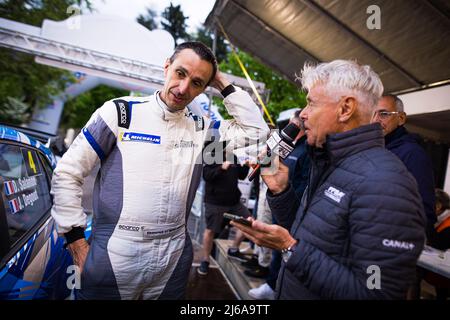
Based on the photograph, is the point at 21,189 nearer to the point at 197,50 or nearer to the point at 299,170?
the point at 197,50

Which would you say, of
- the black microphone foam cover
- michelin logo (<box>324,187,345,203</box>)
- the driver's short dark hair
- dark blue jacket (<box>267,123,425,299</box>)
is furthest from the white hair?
the driver's short dark hair

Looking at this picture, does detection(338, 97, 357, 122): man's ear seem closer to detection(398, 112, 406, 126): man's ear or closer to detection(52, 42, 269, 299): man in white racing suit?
detection(52, 42, 269, 299): man in white racing suit

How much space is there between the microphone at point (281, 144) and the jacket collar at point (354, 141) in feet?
0.86

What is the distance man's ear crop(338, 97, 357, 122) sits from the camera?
1.18m

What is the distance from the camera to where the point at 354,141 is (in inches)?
44.9

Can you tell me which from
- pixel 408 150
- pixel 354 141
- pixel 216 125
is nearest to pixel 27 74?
pixel 216 125

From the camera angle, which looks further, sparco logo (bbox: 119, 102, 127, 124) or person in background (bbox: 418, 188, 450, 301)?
person in background (bbox: 418, 188, 450, 301)

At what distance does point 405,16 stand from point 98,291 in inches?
138

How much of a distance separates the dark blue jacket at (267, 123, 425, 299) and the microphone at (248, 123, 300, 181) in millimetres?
191

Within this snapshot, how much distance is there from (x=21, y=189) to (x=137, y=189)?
888mm

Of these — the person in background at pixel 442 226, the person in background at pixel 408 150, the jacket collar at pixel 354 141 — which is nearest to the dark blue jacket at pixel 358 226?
the jacket collar at pixel 354 141

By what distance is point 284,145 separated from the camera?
1.41m

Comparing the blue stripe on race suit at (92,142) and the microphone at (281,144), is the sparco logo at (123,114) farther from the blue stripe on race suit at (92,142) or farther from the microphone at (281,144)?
the microphone at (281,144)
